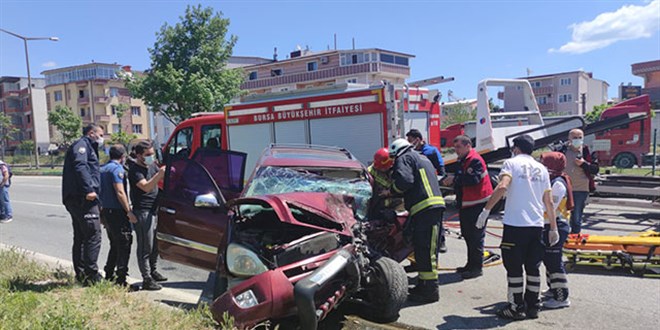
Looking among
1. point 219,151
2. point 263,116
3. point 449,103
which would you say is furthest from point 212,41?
point 449,103

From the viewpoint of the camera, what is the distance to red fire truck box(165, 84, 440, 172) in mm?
8906

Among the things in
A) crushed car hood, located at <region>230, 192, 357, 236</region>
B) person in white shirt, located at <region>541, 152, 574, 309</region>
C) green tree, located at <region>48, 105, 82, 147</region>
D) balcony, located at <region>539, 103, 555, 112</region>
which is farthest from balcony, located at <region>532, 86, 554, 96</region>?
crushed car hood, located at <region>230, 192, 357, 236</region>

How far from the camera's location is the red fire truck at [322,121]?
8.91 metres

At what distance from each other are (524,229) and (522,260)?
1.00 feet

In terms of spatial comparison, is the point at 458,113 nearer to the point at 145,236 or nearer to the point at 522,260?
the point at 522,260

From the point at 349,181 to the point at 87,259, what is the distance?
9.37ft

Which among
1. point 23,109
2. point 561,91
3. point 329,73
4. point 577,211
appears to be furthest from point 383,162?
point 23,109

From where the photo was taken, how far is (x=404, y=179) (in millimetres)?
4723

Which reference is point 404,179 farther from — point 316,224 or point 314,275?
point 314,275

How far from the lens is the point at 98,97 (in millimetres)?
68312

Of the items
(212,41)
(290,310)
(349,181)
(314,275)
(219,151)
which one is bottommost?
(290,310)

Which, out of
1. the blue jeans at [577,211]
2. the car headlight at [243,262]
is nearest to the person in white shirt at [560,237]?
the blue jeans at [577,211]

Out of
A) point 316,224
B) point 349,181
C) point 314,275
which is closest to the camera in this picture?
point 314,275

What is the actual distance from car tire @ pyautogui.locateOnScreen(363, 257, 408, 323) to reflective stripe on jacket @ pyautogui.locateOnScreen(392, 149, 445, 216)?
956 millimetres
